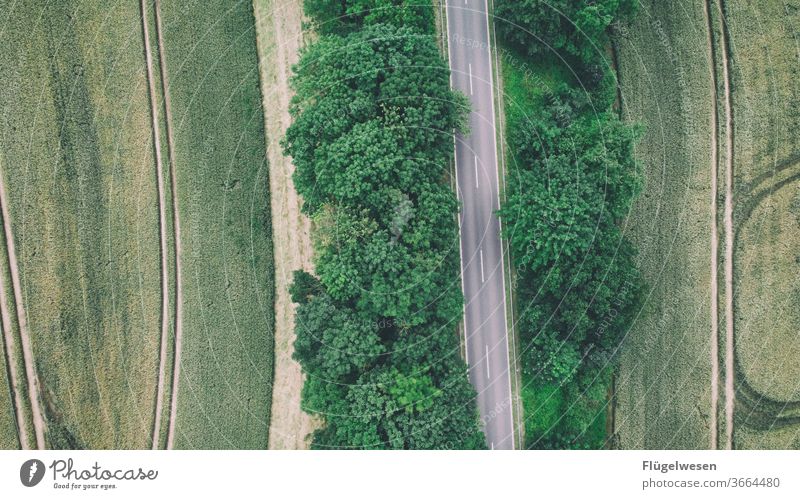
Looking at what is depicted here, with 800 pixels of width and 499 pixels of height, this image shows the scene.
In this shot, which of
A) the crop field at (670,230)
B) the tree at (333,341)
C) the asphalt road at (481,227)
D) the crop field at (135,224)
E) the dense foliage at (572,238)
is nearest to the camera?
the tree at (333,341)

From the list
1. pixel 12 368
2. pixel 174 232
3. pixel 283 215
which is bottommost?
pixel 12 368

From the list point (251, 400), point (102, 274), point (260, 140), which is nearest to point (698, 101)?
point (260, 140)

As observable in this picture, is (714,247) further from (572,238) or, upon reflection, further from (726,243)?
(572,238)

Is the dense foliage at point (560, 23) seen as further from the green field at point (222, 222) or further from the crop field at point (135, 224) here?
the crop field at point (135, 224)
